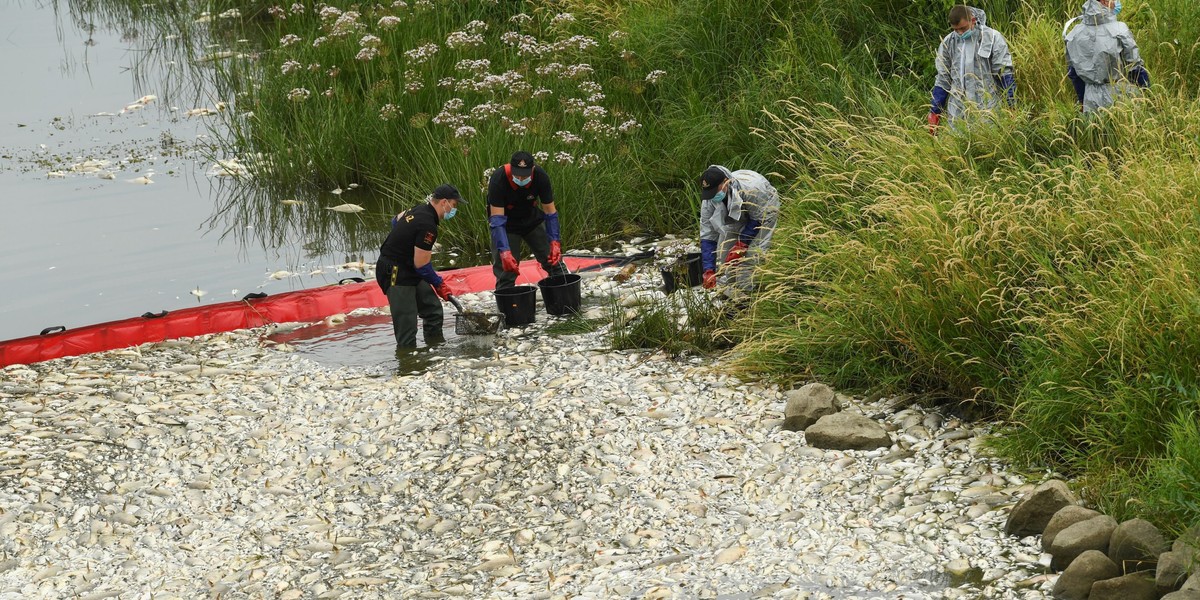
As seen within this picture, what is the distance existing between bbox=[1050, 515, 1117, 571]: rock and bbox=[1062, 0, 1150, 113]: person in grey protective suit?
13.7 ft

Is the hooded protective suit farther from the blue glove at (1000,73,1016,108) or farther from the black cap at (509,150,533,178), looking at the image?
the black cap at (509,150,533,178)

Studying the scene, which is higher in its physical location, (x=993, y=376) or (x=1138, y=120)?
(x=1138, y=120)

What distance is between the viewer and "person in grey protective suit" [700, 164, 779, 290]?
8680 mm

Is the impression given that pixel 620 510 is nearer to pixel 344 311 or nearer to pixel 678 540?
pixel 678 540

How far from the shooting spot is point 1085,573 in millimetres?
5008

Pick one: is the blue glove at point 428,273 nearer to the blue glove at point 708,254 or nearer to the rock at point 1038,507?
the blue glove at point 708,254

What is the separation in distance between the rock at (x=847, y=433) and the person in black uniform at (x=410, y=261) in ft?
11.5

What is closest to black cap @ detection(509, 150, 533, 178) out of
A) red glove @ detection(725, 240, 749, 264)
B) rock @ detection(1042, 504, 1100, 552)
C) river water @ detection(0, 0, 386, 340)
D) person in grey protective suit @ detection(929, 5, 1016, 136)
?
red glove @ detection(725, 240, 749, 264)

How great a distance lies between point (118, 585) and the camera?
5.90 meters

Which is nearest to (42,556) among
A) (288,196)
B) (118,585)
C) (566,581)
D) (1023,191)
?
(118,585)

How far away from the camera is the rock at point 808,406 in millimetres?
7039

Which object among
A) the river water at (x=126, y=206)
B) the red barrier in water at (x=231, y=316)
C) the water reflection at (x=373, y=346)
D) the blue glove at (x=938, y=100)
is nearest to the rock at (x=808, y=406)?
the water reflection at (x=373, y=346)

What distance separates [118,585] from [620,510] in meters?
2.46

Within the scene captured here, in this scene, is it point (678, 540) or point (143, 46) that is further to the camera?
point (143, 46)
